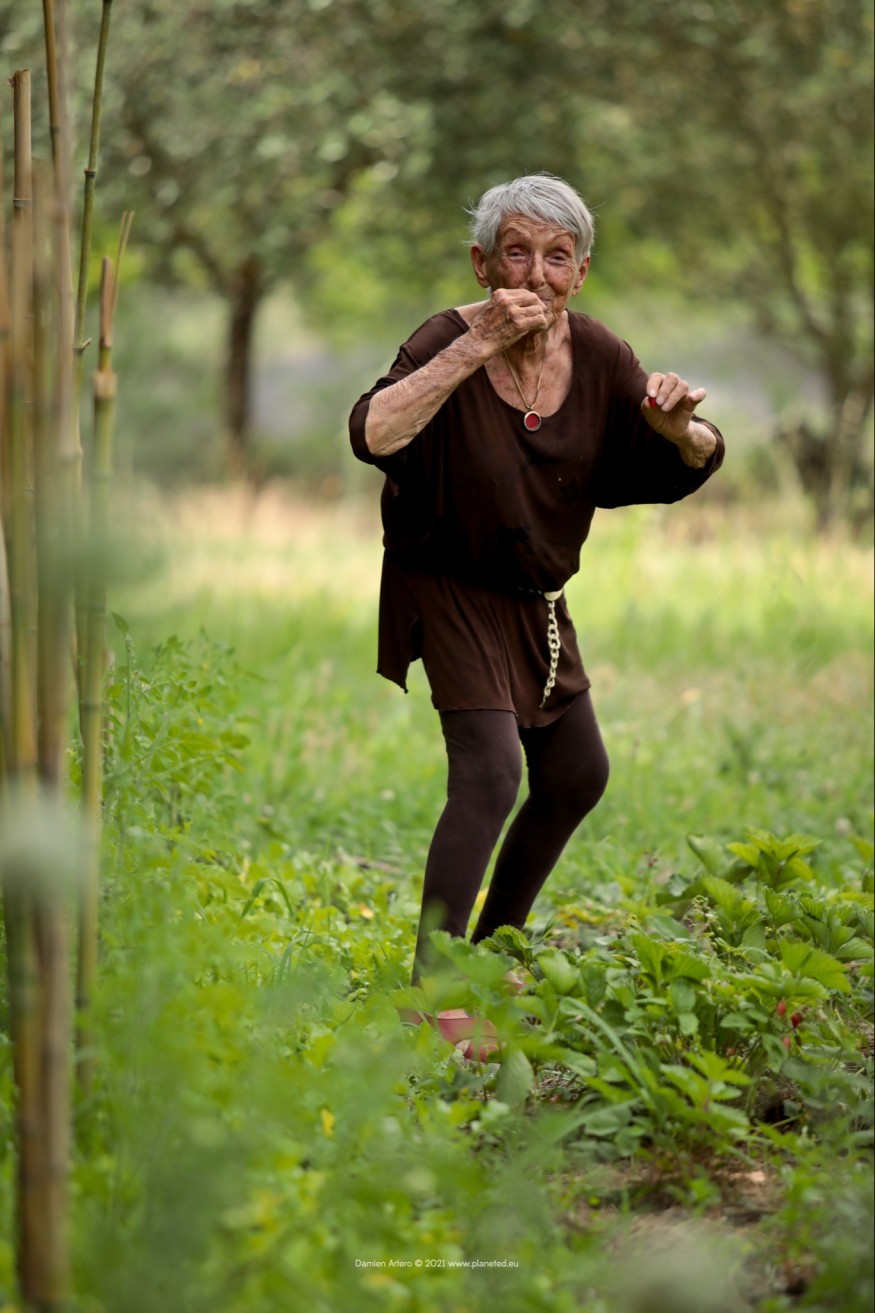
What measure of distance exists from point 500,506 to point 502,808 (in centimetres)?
67

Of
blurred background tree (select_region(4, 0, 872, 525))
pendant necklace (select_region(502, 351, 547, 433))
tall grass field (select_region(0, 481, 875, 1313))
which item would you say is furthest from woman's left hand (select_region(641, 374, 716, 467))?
blurred background tree (select_region(4, 0, 872, 525))

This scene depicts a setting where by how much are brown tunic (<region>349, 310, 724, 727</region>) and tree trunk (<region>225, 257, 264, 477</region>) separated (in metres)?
12.9

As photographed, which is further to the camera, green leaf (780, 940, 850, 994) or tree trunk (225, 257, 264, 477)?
tree trunk (225, 257, 264, 477)

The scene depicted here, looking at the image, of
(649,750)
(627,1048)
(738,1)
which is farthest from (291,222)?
(627,1048)

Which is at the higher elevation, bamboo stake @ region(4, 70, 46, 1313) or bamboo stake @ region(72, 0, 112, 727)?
bamboo stake @ region(72, 0, 112, 727)

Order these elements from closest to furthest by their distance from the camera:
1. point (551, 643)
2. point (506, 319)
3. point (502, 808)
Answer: point (506, 319), point (502, 808), point (551, 643)

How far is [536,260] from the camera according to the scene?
3.09 m

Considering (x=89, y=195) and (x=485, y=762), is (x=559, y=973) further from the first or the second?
(x=89, y=195)

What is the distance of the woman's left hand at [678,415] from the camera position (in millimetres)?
3082

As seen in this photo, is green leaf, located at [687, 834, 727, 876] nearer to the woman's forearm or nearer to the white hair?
the woman's forearm

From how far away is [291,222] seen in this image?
13.3 meters

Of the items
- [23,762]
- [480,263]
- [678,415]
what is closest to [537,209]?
[480,263]

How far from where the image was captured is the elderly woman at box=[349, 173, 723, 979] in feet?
10.2

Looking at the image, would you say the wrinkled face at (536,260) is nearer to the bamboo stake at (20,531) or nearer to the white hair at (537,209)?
the white hair at (537,209)
